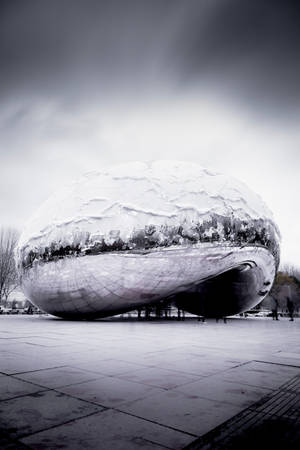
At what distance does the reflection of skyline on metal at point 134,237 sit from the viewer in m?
13.9

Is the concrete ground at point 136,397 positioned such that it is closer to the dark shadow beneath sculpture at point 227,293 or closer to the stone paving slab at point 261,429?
the stone paving slab at point 261,429

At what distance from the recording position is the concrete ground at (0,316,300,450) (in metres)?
2.49

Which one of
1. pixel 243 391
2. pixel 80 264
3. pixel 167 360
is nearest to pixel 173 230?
pixel 80 264

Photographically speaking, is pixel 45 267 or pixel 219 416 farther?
pixel 45 267

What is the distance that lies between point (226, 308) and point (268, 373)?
55.0 ft

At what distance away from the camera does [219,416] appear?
2.96 metres

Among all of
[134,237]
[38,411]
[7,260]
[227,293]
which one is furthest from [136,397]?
[7,260]

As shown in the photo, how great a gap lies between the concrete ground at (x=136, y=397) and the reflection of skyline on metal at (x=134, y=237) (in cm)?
776

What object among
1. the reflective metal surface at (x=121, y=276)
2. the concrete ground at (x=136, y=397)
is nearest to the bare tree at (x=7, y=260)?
the reflective metal surface at (x=121, y=276)

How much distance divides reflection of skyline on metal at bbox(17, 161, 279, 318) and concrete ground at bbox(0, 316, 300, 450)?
7757 millimetres

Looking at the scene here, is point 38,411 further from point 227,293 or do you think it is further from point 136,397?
point 227,293

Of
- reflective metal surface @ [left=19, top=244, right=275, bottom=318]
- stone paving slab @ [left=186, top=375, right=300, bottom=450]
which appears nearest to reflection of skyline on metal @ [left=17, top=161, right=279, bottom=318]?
reflective metal surface @ [left=19, top=244, right=275, bottom=318]

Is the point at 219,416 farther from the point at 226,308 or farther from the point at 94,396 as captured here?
the point at 226,308

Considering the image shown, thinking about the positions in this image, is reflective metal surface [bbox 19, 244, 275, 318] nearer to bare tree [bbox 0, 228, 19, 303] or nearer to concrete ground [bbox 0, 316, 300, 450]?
concrete ground [bbox 0, 316, 300, 450]
